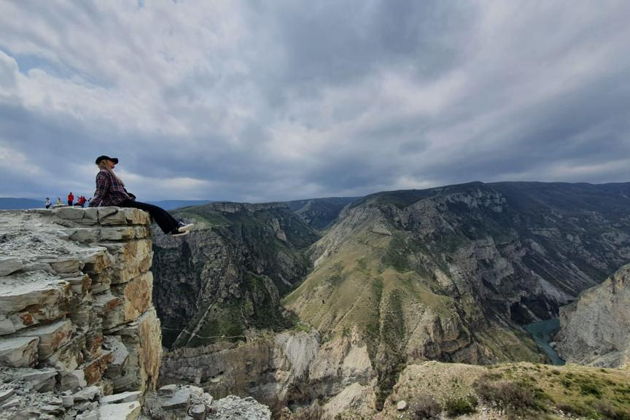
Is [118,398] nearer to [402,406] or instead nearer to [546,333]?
[402,406]

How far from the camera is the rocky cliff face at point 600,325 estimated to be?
114m

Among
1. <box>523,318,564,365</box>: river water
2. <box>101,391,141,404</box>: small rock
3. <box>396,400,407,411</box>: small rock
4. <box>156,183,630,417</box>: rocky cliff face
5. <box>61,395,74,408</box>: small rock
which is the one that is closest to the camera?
<box>61,395,74,408</box>: small rock

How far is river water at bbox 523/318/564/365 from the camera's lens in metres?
138

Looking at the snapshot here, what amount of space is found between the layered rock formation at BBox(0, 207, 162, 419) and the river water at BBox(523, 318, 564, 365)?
6810 inches

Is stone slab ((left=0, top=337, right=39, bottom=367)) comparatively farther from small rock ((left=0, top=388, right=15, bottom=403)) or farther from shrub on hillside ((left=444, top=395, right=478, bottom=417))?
shrub on hillside ((left=444, top=395, right=478, bottom=417))

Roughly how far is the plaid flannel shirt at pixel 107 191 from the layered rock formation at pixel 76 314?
96 centimetres

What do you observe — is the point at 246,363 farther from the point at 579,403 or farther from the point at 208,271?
the point at 579,403

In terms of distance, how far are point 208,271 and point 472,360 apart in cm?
11763

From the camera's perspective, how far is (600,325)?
124438mm

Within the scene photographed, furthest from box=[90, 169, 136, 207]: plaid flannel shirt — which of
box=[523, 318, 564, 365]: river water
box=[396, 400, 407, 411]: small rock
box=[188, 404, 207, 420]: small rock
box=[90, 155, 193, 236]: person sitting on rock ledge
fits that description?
box=[523, 318, 564, 365]: river water

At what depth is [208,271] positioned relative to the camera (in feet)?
478

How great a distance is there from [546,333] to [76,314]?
217 metres

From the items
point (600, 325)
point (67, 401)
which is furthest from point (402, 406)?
point (600, 325)

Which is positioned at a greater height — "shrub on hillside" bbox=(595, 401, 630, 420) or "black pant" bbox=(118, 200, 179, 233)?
"black pant" bbox=(118, 200, 179, 233)
